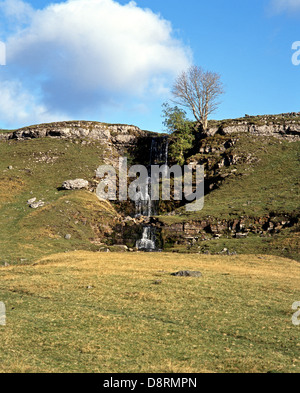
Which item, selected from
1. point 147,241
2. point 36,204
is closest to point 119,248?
point 147,241

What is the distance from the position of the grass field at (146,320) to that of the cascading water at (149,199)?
88.8 ft

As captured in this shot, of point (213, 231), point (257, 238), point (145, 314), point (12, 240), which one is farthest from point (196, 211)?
point (145, 314)

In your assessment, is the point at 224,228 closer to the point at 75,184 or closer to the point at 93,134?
the point at 75,184

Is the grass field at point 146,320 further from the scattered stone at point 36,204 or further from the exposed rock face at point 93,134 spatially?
the exposed rock face at point 93,134

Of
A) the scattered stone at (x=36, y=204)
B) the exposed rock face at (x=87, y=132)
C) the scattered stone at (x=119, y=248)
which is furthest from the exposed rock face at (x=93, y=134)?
the scattered stone at (x=119, y=248)

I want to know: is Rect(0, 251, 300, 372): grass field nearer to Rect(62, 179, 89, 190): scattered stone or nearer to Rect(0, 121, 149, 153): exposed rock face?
Rect(62, 179, 89, 190): scattered stone

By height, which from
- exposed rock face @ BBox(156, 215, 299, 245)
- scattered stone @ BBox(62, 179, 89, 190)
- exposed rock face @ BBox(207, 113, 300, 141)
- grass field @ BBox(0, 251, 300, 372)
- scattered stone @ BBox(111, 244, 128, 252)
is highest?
exposed rock face @ BBox(207, 113, 300, 141)

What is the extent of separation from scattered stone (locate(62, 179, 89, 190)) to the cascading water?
47.9ft

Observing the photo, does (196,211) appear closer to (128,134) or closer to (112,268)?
(112,268)

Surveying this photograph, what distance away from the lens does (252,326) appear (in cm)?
2120

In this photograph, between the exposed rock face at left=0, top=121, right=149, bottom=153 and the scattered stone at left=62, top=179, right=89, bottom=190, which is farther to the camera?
the exposed rock face at left=0, top=121, right=149, bottom=153

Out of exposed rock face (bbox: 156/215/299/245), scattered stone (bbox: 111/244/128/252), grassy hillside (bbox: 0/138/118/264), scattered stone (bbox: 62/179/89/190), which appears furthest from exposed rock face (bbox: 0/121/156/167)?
scattered stone (bbox: 111/244/128/252)

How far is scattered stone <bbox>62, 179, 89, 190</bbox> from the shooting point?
8562cm

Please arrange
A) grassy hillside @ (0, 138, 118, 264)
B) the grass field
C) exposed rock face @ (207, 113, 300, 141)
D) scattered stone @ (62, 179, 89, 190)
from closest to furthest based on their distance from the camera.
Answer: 1. the grass field
2. grassy hillside @ (0, 138, 118, 264)
3. scattered stone @ (62, 179, 89, 190)
4. exposed rock face @ (207, 113, 300, 141)
